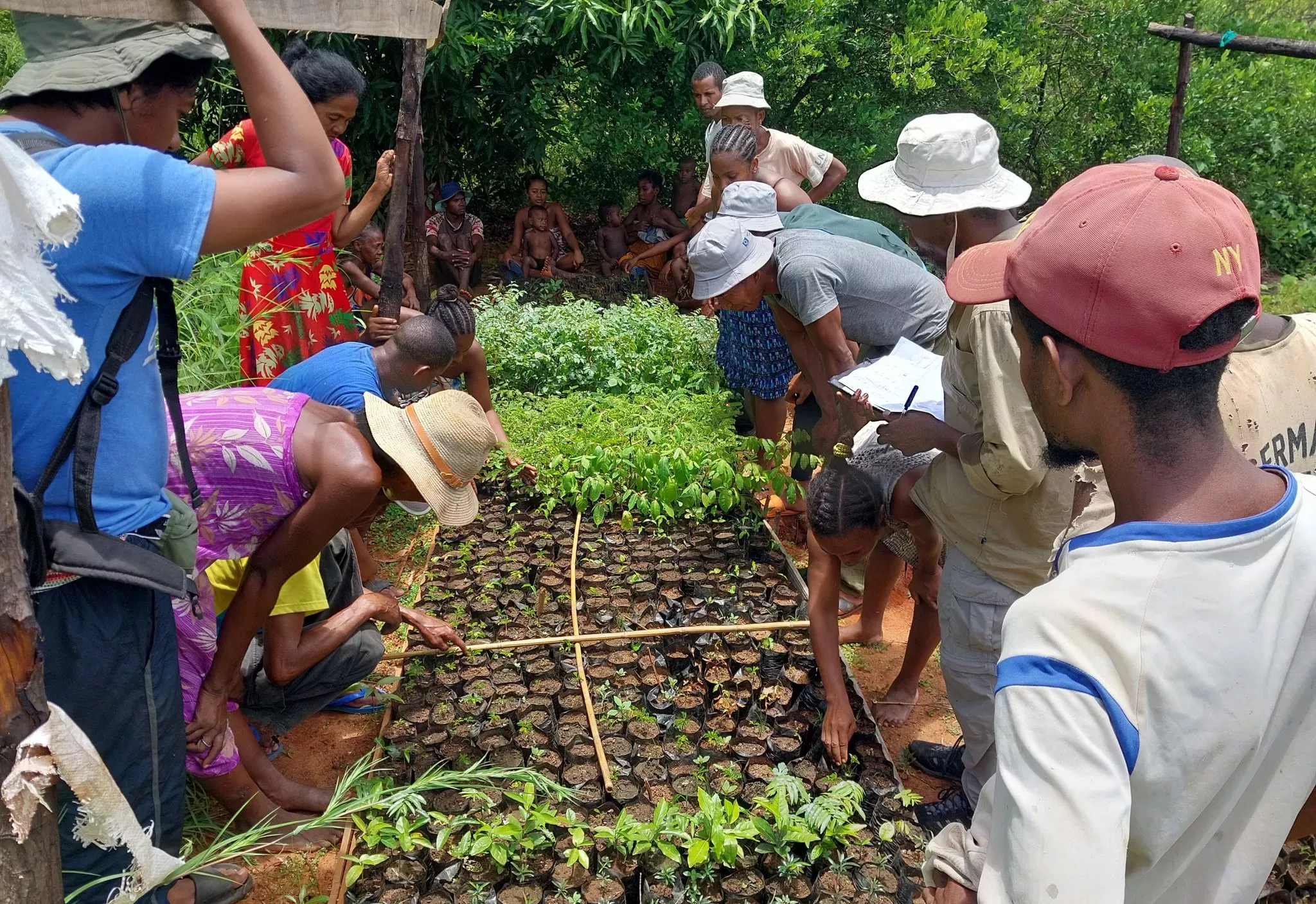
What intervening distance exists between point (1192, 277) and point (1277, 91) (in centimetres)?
1057

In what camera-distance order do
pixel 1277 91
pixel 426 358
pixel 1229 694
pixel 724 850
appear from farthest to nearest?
pixel 1277 91 → pixel 426 358 → pixel 724 850 → pixel 1229 694

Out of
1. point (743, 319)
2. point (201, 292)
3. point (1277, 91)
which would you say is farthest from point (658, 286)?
point (1277, 91)

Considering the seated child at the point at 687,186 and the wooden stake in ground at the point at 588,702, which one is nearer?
the wooden stake in ground at the point at 588,702

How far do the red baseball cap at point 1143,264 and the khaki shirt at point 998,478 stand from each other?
2.77 ft

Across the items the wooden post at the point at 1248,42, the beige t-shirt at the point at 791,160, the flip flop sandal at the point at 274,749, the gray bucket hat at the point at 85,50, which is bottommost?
the flip flop sandal at the point at 274,749

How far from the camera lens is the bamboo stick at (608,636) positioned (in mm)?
3150

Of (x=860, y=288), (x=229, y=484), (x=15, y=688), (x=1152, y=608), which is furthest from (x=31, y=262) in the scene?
(x=860, y=288)

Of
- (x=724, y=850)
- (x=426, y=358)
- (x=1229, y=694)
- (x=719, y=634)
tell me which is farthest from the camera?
(x=719, y=634)

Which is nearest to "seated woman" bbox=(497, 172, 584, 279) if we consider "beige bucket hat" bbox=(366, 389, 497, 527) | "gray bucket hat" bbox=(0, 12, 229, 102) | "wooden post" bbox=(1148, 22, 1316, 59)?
"wooden post" bbox=(1148, 22, 1316, 59)

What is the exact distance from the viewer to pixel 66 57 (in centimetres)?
143

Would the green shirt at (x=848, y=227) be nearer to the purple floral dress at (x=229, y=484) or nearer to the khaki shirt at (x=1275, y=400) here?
the khaki shirt at (x=1275, y=400)

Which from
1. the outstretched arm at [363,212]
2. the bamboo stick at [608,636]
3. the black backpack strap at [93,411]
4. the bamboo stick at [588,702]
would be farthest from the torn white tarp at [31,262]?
the outstretched arm at [363,212]

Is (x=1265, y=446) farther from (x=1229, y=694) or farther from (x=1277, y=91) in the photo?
(x=1277, y=91)

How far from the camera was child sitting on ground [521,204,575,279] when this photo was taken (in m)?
8.89
